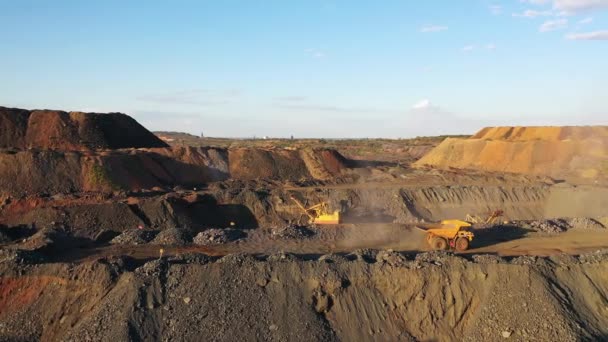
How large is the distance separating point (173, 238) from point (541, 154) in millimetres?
43644

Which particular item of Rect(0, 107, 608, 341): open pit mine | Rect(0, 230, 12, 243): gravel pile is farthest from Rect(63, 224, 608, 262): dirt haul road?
Rect(0, 230, 12, 243): gravel pile

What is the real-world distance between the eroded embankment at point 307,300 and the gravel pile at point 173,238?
628 cm

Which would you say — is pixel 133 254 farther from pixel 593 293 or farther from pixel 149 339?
pixel 593 293

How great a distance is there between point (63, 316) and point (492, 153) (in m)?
51.3

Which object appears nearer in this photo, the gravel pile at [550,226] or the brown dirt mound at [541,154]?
the gravel pile at [550,226]

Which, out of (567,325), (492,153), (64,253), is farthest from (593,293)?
(492,153)

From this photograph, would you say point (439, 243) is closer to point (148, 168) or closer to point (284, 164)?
point (148, 168)

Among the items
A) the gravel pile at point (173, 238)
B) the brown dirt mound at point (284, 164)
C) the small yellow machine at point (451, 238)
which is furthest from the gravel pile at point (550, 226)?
the brown dirt mound at point (284, 164)

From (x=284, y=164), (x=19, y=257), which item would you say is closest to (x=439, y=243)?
(x=19, y=257)

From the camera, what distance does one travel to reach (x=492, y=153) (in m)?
59.8

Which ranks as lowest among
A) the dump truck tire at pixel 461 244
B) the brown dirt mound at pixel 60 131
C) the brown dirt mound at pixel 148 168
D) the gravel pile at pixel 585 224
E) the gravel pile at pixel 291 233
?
the gravel pile at pixel 585 224

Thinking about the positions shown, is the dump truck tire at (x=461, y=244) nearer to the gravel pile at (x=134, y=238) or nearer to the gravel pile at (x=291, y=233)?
the gravel pile at (x=291, y=233)

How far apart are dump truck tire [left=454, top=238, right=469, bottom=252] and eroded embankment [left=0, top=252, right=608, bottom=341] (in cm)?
600

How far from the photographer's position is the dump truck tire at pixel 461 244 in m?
24.6
